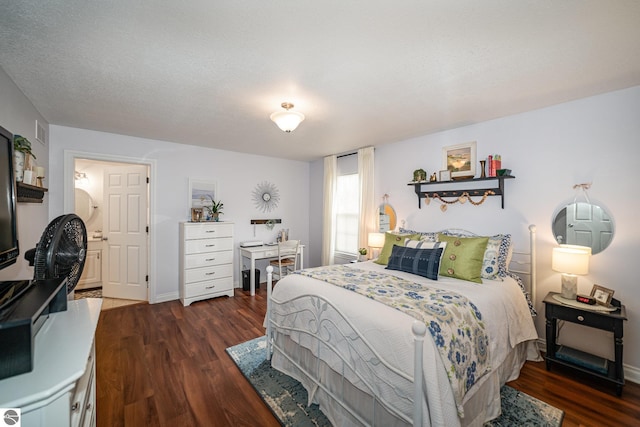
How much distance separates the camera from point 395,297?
1.87 metres

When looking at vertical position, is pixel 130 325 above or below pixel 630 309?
below

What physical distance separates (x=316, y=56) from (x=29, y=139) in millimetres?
2807

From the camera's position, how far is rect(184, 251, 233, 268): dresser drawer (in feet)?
12.7

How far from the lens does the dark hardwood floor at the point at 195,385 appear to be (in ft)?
5.90

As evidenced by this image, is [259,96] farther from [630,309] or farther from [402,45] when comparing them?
[630,309]

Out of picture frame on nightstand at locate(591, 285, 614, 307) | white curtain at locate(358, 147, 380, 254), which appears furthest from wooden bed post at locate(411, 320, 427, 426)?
white curtain at locate(358, 147, 380, 254)

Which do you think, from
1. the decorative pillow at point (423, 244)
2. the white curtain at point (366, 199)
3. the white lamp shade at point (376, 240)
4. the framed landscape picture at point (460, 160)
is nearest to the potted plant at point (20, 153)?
the decorative pillow at point (423, 244)

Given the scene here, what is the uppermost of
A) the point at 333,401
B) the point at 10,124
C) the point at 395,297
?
the point at 10,124

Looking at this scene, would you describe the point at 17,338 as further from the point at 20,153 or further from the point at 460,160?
the point at 460,160

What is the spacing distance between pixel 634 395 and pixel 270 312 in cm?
288

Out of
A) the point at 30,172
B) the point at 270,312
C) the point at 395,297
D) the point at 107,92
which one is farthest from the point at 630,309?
the point at 30,172

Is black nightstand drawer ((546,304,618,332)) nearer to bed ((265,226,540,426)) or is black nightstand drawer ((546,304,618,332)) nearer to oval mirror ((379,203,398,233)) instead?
bed ((265,226,540,426))

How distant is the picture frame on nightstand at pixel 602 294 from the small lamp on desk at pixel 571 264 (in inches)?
4.6

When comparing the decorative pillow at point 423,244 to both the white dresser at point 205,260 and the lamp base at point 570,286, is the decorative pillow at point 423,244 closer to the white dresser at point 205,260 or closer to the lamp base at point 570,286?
the lamp base at point 570,286
